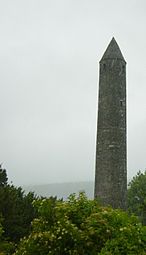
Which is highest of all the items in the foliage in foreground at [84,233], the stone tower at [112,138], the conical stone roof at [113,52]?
the conical stone roof at [113,52]

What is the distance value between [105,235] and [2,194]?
1225 cm

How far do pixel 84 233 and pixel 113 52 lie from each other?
18.7 m

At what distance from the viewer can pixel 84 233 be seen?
1537 centimetres

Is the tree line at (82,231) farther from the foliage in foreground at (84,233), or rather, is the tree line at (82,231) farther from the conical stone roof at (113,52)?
the conical stone roof at (113,52)

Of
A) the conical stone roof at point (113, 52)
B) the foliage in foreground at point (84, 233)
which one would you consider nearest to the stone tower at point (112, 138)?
the conical stone roof at point (113, 52)

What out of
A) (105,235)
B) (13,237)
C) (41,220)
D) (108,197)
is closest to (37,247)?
(41,220)

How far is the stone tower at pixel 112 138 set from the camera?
31.0 m

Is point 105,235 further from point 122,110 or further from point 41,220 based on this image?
point 122,110

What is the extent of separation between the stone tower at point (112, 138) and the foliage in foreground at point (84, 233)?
14.5 m

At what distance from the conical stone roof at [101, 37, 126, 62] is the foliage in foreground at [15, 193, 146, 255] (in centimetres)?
1692

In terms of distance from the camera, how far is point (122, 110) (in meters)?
31.6

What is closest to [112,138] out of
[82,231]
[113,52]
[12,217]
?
[113,52]

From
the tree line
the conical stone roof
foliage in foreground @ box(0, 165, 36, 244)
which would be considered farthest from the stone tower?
the tree line

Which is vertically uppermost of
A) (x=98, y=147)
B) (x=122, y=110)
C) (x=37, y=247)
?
(x=122, y=110)
